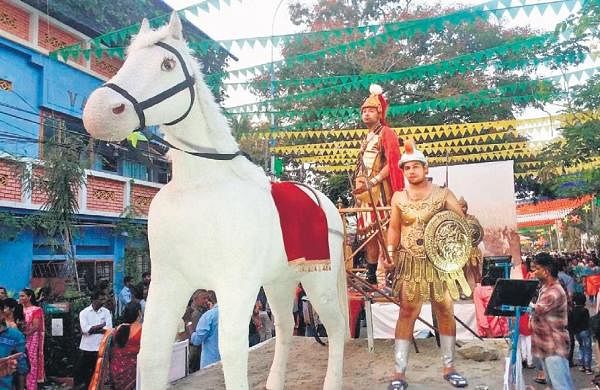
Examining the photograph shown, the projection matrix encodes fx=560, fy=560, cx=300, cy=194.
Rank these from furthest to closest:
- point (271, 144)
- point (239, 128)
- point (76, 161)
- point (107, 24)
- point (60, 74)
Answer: point (271, 144)
point (107, 24)
point (60, 74)
point (239, 128)
point (76, 161)

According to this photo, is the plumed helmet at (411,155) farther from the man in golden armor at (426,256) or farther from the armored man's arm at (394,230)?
the armored man's arm at (394,230)

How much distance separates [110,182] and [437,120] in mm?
9207

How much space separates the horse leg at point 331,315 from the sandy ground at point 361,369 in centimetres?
57

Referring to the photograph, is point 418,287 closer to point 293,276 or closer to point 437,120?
point 293,276

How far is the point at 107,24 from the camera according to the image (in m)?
12.6

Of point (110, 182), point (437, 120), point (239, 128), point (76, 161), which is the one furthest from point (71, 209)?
point (437, 120)

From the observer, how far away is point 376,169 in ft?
19.7

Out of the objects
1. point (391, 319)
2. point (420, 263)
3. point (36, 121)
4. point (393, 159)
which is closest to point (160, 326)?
point (420, 263)

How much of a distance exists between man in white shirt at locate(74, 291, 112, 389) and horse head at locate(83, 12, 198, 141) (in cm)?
466

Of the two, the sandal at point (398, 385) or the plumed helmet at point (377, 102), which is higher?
the plumed helmet at point (377, 102)

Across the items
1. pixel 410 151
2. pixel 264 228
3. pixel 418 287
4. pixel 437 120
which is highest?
pixel 437 120

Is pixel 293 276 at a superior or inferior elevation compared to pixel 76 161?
inferior

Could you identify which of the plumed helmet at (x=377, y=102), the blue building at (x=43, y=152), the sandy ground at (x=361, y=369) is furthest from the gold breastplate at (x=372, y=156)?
the blue building at (x=43, y=152)

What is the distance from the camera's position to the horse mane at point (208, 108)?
121 inches
